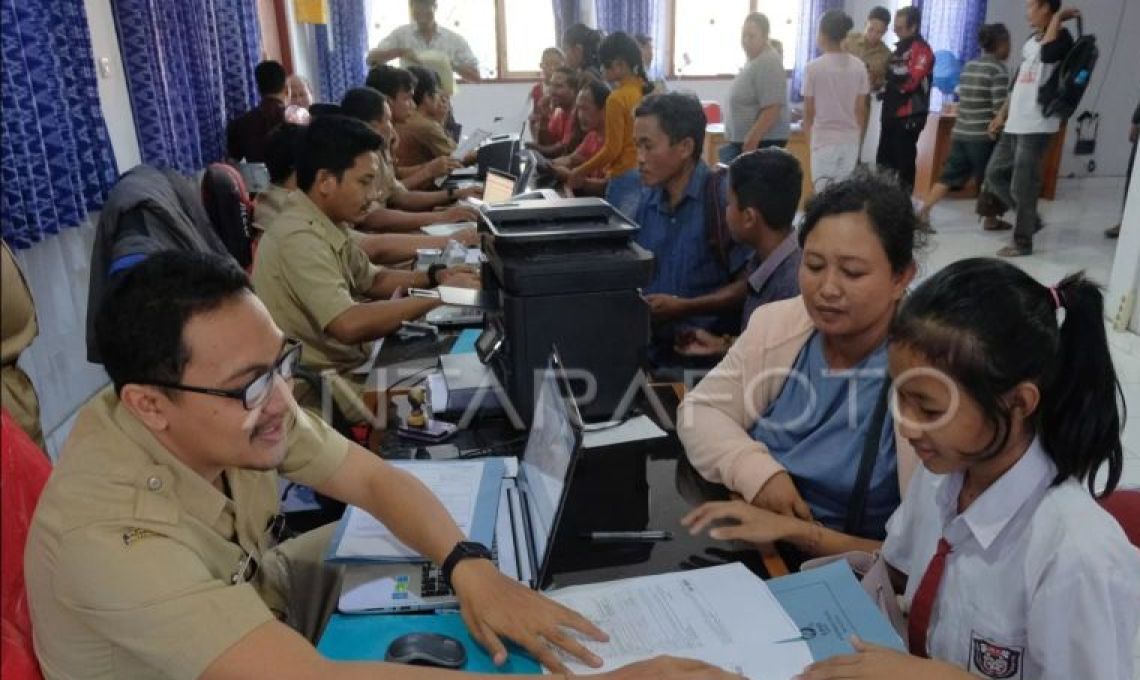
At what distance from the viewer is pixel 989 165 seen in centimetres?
551

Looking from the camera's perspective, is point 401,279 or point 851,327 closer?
point 851,327

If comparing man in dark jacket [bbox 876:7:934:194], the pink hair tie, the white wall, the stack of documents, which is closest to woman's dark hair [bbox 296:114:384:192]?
the stack of documents

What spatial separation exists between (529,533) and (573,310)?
1.69 ft

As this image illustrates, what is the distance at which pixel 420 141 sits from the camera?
512 centimetres

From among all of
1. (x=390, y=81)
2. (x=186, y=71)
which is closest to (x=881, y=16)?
(x=390, y=81)

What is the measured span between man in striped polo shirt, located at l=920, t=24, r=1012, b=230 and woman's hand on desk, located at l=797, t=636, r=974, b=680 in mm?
5333

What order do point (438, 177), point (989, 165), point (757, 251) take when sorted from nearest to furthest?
point (757, 251)
point (438, 177)
point (989, 165)

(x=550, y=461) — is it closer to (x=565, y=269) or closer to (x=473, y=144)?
(x=565, y=269)

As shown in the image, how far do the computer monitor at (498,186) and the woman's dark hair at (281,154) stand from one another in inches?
38.5

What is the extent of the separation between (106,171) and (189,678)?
2.72m

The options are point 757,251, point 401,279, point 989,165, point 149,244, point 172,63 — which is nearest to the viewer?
point 149,244

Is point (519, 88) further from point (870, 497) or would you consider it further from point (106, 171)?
point (870, 497)

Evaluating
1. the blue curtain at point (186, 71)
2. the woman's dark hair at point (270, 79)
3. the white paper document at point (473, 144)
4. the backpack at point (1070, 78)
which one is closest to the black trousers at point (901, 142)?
the backpack at point (1070, 78)

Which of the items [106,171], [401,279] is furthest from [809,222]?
[106,171]
